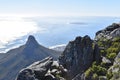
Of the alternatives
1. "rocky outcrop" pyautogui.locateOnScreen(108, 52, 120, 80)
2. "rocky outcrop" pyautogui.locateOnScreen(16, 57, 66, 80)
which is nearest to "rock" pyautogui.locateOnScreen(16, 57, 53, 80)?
"rocky outcrop" pyautogui.locateOnScreen(16, 57, 66, 80)

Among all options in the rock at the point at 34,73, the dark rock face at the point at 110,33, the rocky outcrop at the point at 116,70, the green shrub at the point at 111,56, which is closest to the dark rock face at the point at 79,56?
the green shrub at the point at 111,56

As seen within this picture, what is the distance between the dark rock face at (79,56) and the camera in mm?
48750

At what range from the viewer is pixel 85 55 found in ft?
161

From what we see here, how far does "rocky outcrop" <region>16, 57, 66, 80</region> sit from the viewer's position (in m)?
45.8

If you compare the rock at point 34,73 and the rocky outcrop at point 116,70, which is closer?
the rocky outcrop at point 116,70

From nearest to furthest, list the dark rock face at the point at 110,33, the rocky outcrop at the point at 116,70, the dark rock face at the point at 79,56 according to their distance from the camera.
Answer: the rocky outcrop at the point at 116,70, the dark rock face at the point at 79,56, the dark rock face at the point at 110,33

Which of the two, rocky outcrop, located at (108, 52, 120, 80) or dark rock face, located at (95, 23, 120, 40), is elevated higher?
dark rock face, located at (95, 23, 120, 40)

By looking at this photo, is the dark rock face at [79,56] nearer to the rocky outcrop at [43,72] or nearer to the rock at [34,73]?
the rocky outcrop at [43,72]

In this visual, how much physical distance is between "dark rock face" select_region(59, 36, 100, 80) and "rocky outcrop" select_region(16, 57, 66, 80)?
55.5 inches

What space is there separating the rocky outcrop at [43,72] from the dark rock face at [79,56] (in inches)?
55.5

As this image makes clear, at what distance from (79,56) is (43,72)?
244 inches

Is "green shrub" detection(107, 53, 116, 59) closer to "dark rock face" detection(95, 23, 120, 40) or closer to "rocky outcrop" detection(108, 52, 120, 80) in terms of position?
"rocky outcrop" detection(108, 52, 120, 80)

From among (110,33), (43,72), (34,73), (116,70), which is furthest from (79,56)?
(110,33)

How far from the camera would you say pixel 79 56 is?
49.5 meters
